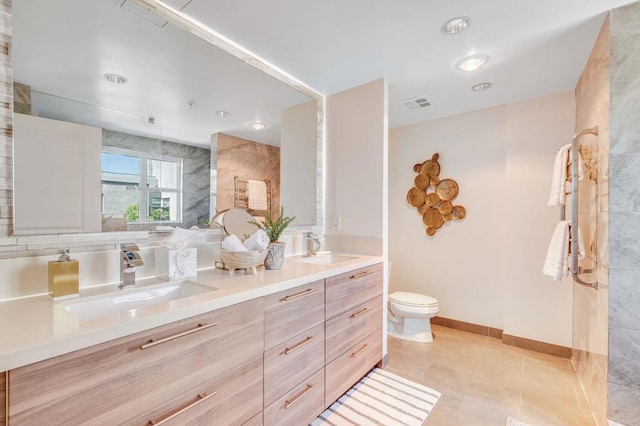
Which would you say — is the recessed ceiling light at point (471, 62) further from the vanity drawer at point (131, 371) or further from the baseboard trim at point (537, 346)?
the baseboard trim at point (537, 346)

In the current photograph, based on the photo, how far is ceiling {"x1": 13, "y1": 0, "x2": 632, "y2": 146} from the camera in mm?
1285

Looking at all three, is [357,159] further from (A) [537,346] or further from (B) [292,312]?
(A) [537,346]

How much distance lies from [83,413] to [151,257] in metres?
0.78

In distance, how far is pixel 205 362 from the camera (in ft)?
3.49

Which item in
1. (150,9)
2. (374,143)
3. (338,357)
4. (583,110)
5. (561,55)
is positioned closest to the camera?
(150,9)

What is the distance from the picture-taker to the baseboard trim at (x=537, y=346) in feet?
7.95

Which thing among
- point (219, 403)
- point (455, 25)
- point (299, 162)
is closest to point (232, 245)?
point (219, 403)

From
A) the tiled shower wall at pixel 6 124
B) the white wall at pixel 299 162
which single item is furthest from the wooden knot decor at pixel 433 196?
the tiled shower wall at pixel 6 124

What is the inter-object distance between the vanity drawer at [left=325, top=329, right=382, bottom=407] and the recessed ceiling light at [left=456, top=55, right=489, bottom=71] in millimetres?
2069

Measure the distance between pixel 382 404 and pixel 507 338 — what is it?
160cm

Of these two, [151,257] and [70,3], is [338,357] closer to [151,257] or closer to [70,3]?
[151,257]

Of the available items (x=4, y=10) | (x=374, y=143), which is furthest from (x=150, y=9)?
(x=374, y=143)

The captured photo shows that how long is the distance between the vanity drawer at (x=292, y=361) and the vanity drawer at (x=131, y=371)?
163mm

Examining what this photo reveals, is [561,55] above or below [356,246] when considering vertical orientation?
above
